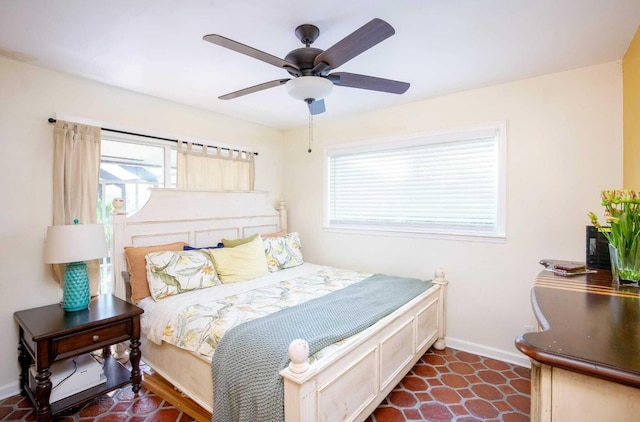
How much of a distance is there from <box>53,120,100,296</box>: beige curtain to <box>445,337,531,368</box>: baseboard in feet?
10.6

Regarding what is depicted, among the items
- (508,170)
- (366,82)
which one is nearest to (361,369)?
(366,82)

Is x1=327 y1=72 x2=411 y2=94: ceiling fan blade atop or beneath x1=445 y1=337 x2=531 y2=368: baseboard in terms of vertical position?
atop

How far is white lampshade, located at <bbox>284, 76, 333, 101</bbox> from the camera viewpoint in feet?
5.57

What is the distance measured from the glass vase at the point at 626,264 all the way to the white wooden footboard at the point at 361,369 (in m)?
1.20

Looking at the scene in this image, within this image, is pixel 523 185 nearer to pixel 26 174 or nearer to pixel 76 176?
pixel 76 176

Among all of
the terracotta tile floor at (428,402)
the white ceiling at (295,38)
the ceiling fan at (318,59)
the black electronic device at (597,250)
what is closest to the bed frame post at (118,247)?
the terracotta tile floor at (428,402)

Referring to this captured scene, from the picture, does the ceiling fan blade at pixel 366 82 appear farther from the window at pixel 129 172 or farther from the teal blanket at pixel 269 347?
the window at pixel 129 172

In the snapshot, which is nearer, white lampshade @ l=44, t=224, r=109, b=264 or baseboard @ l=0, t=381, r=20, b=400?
white lampshade @ l=44, t=224, r=109, b=264

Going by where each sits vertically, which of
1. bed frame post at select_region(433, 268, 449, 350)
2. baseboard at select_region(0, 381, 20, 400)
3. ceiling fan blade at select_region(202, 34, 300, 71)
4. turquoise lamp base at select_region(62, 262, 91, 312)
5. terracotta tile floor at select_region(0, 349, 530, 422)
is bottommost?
terracotta tile floor at select_region(0, 349, 530, 422)

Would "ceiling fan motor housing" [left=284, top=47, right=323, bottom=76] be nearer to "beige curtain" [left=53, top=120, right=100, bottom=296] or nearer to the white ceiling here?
the white ceiling

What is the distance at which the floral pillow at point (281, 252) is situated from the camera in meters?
3.29

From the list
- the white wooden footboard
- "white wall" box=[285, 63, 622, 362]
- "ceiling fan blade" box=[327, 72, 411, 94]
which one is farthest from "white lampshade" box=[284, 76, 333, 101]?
"white wall" box=[285, 63, 622, 362]

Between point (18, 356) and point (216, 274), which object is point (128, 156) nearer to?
point (216, 274)

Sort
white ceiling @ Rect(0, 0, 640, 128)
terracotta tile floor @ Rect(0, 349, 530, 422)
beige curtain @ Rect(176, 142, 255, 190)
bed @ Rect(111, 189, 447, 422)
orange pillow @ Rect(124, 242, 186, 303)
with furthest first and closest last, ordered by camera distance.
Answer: beige curtain @ Rect(176, 142, 255, 190), orange pillow @ Rect(124, 242, 186, 303), terracotta tile floor @ Rect(0, 349, 530, 422), white ceiling @ Rect(0, 0, 640, 128), bed @ Rect(111, 189, 447, 422)
